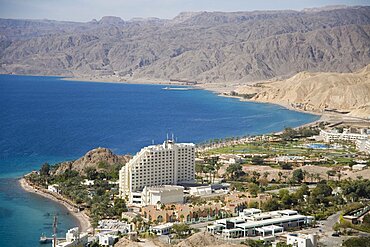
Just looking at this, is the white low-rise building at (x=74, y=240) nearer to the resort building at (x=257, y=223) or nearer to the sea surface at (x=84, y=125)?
the sea surface at (x=84, y=125)

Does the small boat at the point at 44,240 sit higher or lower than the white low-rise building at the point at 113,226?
lower

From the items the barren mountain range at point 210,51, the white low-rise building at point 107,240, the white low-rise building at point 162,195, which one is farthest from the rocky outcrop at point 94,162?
the barren mountain range at point 210,51

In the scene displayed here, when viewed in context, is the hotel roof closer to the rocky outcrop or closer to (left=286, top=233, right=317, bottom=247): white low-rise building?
(left=286, top=233, right=317, bottom=247): white low-rise building

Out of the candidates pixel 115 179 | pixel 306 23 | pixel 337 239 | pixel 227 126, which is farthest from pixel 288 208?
pixel 306 23

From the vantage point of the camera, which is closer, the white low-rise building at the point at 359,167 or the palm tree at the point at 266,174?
the palm tree at the point at 266,174

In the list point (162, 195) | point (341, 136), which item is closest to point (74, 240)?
point (162, 195)
